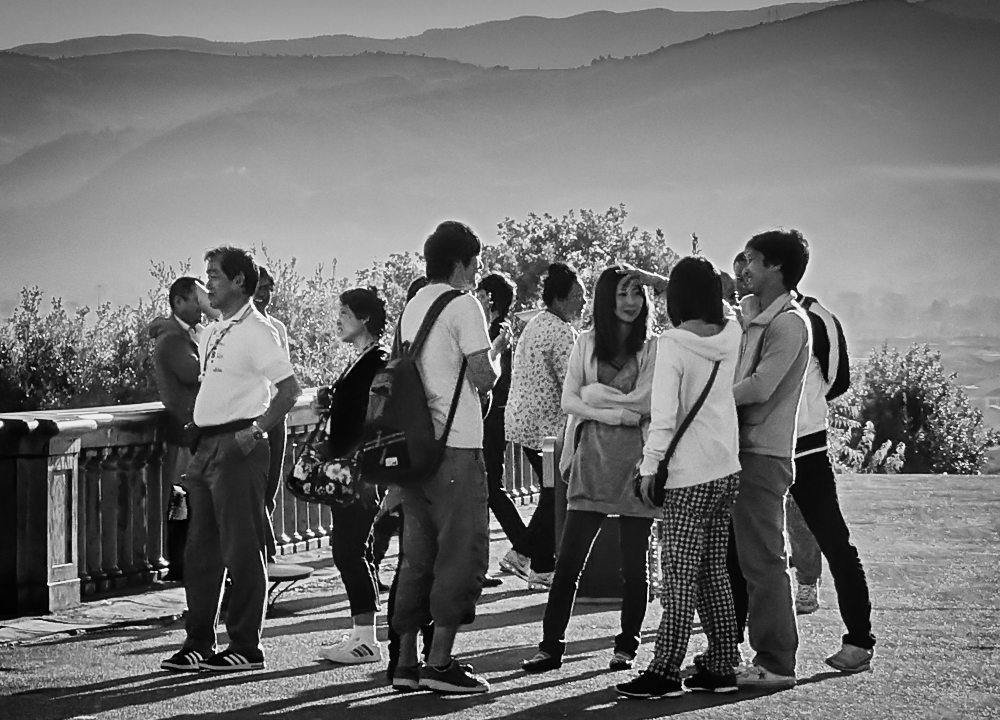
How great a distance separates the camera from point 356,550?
24.3ft

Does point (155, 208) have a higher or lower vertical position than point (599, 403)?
higher

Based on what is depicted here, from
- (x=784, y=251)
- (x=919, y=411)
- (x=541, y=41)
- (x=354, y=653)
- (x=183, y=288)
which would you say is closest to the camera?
(x=784, y=251)

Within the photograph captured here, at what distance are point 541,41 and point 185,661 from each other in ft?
633

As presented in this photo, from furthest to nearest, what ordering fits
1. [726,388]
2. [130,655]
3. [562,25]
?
[562,25]
[130,655]
[726,388]

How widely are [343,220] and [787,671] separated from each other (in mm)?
168679

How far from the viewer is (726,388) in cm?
640

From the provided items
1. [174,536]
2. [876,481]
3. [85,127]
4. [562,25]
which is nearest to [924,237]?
[562,25]

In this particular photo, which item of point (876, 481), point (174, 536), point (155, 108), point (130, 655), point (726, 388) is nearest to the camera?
point (726, 388)

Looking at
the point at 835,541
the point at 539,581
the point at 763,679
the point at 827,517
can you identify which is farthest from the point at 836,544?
the point at 539,581

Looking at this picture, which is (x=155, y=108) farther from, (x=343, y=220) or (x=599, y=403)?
(x=599, y=403)

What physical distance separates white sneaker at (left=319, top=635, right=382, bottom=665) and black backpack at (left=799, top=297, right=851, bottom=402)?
2.52 meters

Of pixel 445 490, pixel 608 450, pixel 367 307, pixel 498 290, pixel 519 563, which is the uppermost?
pixel 498 290

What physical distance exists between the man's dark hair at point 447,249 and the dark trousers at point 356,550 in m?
1.32

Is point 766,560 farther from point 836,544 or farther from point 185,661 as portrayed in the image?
point 185,661
